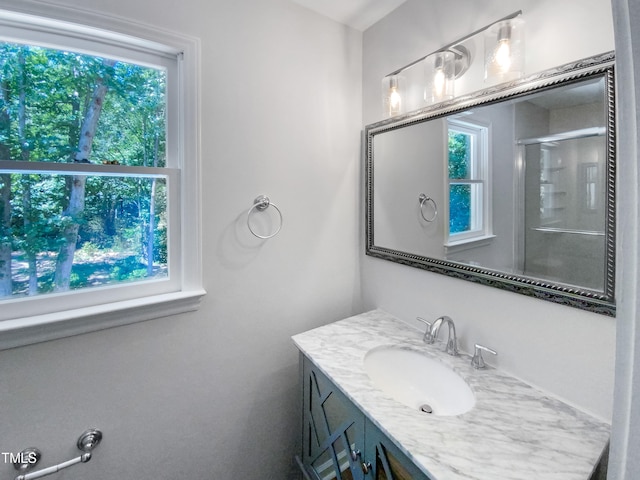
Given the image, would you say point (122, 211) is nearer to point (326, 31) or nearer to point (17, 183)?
point (17, 183)

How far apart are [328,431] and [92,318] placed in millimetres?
966

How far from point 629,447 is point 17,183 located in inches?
65.6

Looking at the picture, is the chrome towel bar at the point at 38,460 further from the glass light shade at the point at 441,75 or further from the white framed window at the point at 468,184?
the glass light shade at the point at 441,75

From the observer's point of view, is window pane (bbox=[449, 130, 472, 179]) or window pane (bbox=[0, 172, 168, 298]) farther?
window pane (bbox=[449, 130, 472, 179])

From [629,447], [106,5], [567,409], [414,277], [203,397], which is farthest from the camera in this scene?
[414,277]

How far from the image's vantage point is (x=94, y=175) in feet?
3.65

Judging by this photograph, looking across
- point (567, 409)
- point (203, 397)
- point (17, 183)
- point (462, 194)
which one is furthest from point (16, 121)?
point (567, 409)

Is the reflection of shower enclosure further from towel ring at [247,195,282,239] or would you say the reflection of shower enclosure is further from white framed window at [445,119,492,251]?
towel ring at [247,195,282,239]

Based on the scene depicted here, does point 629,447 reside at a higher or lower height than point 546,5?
lower

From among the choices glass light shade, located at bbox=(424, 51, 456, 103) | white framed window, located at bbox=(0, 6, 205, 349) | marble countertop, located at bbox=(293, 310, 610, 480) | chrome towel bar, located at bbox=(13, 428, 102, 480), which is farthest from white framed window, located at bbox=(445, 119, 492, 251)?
chrome towel bar, located at bbox=(13, 428, 102, 480)

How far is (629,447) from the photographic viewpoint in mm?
456

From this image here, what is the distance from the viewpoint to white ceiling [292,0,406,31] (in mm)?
1438

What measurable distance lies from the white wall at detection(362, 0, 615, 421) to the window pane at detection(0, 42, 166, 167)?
1144 millimetres

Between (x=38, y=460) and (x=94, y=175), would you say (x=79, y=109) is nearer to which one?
(x=94, y=175)
